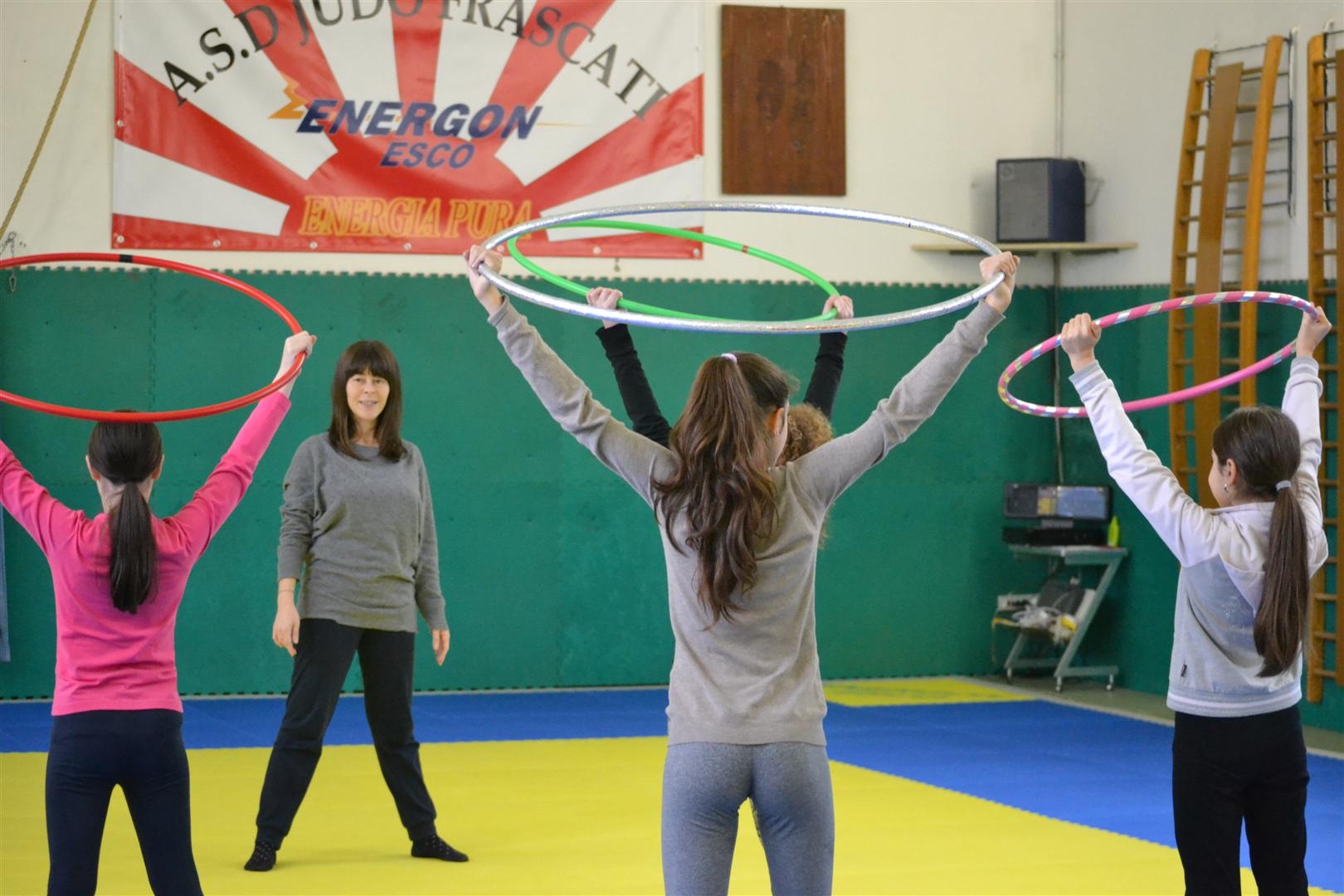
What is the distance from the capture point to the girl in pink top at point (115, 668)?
332 cm

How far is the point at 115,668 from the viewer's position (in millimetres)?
3367

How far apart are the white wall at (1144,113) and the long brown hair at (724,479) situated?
22.5ft

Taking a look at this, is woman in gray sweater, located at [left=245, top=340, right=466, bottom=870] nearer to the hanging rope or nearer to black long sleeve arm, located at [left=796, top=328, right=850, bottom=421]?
black long sleeve arm, located at [left=796, top=328, right=850, bottom=421]

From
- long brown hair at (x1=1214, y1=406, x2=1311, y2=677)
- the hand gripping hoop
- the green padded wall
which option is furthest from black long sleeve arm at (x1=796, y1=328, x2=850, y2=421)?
the green padded wall

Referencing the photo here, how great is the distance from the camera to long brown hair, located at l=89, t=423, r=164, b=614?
3344 millimetres

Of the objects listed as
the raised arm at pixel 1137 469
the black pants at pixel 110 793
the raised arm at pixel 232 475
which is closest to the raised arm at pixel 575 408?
the raised arm at pixel 232 475

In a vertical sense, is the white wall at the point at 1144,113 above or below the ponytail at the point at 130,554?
above

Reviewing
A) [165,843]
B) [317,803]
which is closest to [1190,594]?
[165,843]

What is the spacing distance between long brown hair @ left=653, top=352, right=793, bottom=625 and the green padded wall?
644 centimetres

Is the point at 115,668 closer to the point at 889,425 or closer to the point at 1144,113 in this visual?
the point at 889,425

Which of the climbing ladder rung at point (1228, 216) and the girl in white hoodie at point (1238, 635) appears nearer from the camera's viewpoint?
the girl in white hoodie at point (1238, 635)

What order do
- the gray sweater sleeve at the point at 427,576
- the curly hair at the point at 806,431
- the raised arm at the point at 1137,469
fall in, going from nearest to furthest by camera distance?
the curly hair at the point at 806,431, the raised arm at the point at 1137,469, the gray sweater sleeve at the point at 427,576

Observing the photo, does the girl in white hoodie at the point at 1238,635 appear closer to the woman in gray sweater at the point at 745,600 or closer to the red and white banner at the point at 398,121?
the woman in gray sweater at the point at 745,600

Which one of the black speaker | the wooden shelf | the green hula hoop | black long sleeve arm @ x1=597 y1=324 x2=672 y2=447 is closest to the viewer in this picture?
black long sleeve arm @ x1=597 y1=324 x2=672 y2=447
